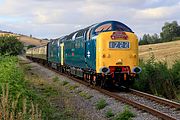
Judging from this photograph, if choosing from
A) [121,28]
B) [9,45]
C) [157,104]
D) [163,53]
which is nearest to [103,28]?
[121,28]

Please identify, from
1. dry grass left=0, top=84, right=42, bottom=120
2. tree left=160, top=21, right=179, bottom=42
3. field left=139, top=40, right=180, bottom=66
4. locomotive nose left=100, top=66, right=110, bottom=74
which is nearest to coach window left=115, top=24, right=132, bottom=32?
locomotive nose left=100, top=66, right=110, bottom=74

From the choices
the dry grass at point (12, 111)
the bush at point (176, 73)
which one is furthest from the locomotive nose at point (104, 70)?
the dry grass at point (12, 111)

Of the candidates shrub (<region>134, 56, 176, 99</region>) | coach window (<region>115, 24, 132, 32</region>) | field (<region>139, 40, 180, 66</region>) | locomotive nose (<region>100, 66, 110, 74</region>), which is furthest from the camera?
field (<region>139, 40, 180, 66</region>)

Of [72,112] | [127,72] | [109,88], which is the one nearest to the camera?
→ [72,112]

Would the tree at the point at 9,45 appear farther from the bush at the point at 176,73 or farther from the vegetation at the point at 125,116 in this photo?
the vegetation at the point at 125,116

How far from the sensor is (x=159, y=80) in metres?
19.3

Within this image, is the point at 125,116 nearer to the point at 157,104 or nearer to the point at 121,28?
the point at 157,104

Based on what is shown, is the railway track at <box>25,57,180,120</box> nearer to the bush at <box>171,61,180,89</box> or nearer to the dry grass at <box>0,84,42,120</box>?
the bush at <box>171,61,180,89</box>

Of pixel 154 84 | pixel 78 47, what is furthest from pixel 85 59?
pixel 154 84

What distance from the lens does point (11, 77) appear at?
1330cm

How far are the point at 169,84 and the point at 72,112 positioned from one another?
24.4 ft

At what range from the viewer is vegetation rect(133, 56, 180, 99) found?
1838 cm

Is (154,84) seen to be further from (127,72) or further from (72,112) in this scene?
(72,112)

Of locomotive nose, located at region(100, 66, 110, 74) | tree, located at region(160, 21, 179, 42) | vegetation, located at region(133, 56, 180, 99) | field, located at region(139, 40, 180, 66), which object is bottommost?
vegetation, located at region(133, 56, 180, 99)
